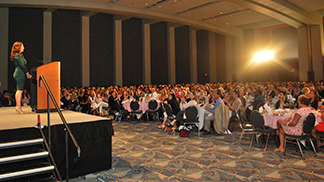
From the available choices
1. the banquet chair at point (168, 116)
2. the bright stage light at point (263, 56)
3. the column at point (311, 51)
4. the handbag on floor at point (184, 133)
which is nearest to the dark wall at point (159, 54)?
the bright stage light at point (263, 56)

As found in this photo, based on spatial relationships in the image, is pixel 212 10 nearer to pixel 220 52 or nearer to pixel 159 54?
pixel 159 54

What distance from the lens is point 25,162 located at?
3312 mm

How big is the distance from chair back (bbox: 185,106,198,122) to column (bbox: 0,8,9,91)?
42.0ft

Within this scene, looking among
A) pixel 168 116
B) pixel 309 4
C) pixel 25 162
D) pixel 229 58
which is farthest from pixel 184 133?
pixel 229 58

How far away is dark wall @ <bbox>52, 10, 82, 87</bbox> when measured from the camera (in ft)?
52.9

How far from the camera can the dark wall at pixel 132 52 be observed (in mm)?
19594

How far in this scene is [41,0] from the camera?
13.1 m

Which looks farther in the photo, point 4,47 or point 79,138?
point 4,47

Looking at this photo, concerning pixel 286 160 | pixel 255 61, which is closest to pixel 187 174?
pixel 286 160

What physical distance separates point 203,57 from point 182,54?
2839mm

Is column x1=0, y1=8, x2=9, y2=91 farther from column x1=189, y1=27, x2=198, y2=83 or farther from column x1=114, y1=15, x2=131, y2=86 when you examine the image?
column x1=189, y1=27, x2=198, y2=83

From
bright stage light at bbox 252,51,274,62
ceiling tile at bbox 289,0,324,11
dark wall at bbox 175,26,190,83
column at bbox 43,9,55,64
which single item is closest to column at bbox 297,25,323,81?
ceiling tile at bbox 289,0,324,11

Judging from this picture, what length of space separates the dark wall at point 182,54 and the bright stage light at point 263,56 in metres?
7.50

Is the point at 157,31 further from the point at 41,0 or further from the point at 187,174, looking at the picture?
the point at 187,174
